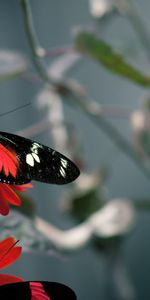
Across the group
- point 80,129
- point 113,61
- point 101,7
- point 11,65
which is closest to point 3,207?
point 113,61

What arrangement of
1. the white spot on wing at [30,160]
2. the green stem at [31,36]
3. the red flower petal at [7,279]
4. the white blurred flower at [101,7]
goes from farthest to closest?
the white blurred flower at [101,7]
the green stem at [31,36]
the white spot on wing at [30,160]
the red flower petal at [7,279]

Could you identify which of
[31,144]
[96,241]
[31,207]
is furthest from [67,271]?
[31,144]

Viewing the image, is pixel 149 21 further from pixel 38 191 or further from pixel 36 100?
pixel 36 100

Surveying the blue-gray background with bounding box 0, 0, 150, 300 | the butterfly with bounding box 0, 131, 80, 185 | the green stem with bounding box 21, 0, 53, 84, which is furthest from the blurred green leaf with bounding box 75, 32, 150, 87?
the blue-gray background with bounding box 0, 0, 150, 300

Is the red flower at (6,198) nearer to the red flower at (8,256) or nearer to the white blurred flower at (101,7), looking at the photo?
the red flower at (8,256)

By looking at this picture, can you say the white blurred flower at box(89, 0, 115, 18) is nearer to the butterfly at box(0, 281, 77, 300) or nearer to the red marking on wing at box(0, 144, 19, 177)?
the red marking on wing at box(0, 144, 19, 177)

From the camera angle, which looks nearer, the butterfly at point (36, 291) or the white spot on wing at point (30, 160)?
the butterfly at point (36, 291)

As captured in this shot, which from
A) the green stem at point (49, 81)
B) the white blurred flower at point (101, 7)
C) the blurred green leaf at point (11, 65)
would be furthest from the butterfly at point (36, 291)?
the white blurred flower at point (101, 7)

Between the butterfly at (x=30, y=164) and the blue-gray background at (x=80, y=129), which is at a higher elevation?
the butterfly at (x=30, y=164)
